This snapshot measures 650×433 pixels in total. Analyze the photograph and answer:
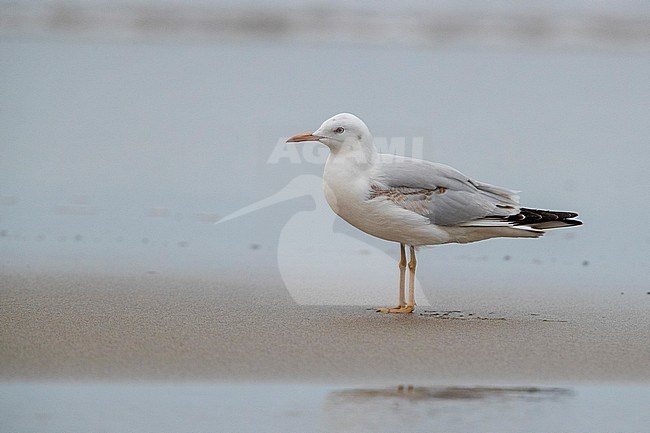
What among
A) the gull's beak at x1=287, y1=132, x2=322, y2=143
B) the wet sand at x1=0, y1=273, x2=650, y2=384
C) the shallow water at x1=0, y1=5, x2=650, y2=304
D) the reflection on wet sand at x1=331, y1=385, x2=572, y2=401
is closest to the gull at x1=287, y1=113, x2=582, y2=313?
the gull's beak at x1=287, y1=132, x2=322, y2=143

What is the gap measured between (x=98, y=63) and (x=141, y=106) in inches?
54.5

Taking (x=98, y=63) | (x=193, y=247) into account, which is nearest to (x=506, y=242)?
(x=193, y=247)

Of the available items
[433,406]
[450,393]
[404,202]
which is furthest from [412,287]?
[433,406]

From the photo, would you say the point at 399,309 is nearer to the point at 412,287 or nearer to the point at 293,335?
the point at 412,287

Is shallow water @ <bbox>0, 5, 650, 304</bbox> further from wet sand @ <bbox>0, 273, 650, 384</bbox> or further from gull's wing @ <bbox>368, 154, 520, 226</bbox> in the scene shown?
gull's wing @ <bbox>368, 154, 520, 226</bbox>

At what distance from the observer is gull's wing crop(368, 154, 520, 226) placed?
15.8ft

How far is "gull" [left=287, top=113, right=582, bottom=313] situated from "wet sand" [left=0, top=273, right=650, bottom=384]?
1.13ft

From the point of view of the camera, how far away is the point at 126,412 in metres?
3.21

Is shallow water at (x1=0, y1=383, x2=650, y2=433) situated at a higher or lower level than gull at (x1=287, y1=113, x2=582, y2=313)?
lower

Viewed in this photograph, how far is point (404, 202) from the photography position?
4.81 m

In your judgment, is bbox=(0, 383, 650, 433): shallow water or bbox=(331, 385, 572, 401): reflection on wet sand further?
bbox=(331, 385, 572, 401): reflection on wet sand

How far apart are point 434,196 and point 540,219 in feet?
1.51

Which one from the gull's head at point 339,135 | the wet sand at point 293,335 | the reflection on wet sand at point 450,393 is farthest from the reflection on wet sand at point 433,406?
the gull's head at point 339,135

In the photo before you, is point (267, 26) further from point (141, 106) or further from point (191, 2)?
point (141, 106)
